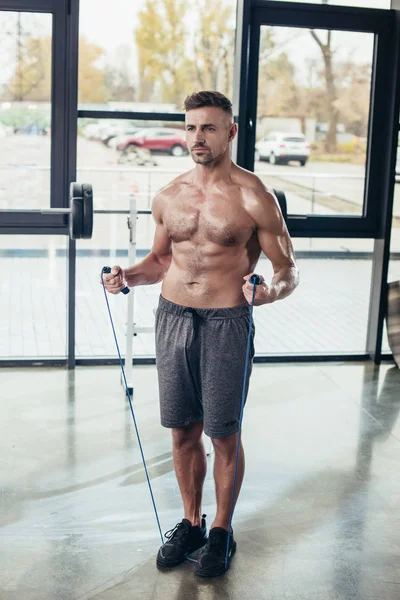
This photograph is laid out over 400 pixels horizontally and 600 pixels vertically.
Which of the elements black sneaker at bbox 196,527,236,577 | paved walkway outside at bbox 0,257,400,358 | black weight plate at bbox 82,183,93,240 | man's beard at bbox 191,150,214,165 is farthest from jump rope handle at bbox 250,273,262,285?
paved walkway outside at bbox 0,257,400,358

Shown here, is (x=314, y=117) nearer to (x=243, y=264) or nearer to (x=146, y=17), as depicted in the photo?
(x=146, y=17)

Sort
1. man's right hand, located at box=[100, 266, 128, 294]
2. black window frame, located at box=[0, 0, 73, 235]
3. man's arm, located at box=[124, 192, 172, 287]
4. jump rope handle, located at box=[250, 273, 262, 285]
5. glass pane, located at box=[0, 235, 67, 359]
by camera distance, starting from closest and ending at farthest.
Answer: jump rope handle, located at box=[250, 273, 262, 285], man's right hand, located at box=[100, 266, 128, 294], man's arm, located at box=[124, 192, 172, 287], black window frame, located at box=[0, 0, 73, 235], glass pane, located at box=[0, 235, 67, 359]

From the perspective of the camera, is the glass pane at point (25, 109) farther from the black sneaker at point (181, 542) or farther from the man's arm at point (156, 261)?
A: the black sneaker at point (181, 542)

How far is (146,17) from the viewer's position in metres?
4.27

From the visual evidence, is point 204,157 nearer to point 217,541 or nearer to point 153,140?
point 217,541

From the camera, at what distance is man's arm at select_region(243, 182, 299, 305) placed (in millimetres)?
2502

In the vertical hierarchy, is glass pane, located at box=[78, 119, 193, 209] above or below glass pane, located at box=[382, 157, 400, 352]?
above

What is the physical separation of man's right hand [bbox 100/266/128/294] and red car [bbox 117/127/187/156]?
6.36 feet

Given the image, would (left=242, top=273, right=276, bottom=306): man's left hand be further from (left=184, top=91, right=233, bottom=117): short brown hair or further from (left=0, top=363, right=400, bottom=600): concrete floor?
(left=0, top=363, right=400, bottom=600): concrete floor

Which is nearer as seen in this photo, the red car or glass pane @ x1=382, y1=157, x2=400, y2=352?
the red car

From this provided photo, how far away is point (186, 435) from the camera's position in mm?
2689

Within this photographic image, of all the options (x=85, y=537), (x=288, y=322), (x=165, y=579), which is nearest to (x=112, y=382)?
(x=288, y=322)

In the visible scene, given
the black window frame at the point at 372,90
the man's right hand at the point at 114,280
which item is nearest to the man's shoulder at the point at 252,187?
the man's right hand at the point at 114,280

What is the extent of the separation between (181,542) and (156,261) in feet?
2.97
